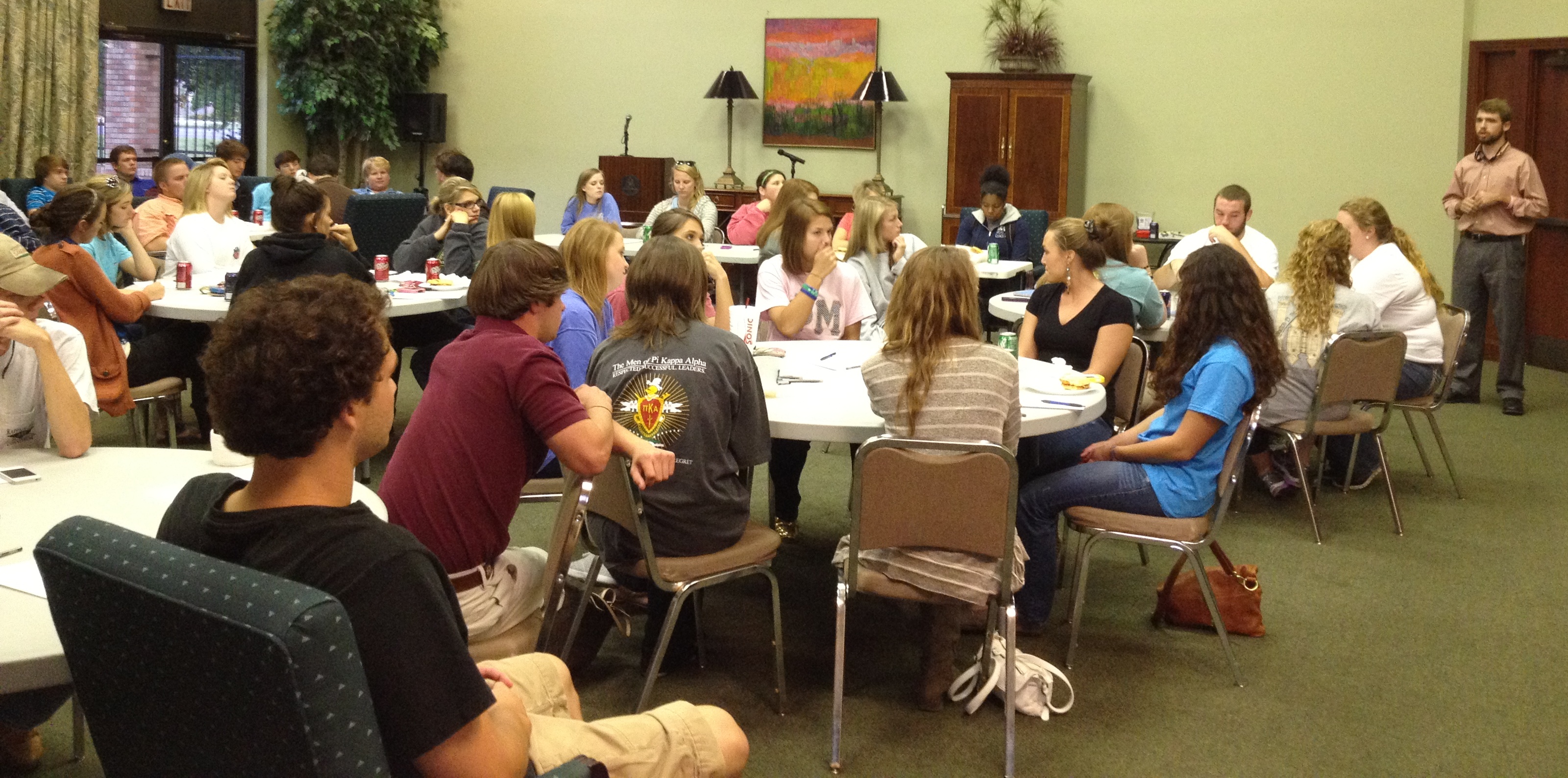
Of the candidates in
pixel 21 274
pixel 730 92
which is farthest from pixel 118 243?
pixel 730 92

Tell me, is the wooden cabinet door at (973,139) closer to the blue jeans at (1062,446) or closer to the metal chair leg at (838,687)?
the blue jeans at (1062,446)

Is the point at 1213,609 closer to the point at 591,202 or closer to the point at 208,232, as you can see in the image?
the point at 208,232

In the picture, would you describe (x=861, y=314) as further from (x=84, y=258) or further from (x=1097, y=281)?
(x=84, y=258)

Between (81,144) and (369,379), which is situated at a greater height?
(81,144)

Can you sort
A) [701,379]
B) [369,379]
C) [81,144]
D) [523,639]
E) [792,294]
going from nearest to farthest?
1. [369,379]
2. [523,639]
3. [701,379]
4. [792,294]
5. [81,144]

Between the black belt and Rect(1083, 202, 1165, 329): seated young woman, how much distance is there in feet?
10.3

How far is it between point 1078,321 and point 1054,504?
3.43 ft

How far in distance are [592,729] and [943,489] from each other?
112 centimetres

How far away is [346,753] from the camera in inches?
49.7

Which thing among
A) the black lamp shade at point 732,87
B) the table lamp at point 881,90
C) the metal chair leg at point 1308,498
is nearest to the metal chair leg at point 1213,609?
the metal chair leg at point 1308,498

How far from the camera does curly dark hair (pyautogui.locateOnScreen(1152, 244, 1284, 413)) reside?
3.42 meters

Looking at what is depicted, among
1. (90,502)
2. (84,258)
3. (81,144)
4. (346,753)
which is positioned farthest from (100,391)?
(81,144)

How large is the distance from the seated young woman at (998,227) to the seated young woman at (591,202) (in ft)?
7.77

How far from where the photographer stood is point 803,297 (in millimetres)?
4781
